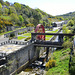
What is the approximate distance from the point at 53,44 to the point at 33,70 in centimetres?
1032

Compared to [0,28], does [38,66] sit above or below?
below

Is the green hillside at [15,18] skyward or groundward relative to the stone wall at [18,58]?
skyward

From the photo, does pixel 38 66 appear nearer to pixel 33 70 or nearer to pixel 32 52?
pixel 33 70

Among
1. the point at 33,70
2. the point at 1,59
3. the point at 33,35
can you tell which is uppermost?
the point at 33,35

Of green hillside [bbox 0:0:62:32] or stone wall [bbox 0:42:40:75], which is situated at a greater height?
green hillside [bbox 0:0:62:32]

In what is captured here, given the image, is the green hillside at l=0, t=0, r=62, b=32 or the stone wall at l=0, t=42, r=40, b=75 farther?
the green hillside at l=0, t=0, r=62, b=32

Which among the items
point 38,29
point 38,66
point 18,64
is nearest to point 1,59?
point 18,64

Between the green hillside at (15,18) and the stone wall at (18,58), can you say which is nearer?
the stone wall at (18,58)

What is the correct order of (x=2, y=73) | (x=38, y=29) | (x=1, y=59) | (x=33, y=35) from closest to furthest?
1. (x=2, y=73)
2. (x=1, y=59)
3. (x=33, y=35)
4. (x=38, y=29)

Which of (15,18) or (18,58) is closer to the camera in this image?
(18,58)

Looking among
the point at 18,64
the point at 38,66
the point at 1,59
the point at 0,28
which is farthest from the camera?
the point at 0,28

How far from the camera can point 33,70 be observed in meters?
26.2

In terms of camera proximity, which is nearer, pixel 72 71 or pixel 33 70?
pixel 72 71

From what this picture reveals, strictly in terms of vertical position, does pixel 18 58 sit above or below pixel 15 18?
below
